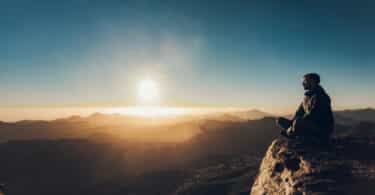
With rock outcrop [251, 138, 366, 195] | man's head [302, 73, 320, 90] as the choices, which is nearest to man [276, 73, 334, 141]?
man's head [302, 73, 320, 90]

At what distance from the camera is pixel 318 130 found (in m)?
21.9

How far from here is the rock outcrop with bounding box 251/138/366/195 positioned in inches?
619

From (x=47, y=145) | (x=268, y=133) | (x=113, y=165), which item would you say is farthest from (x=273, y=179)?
(x=268, y=133)

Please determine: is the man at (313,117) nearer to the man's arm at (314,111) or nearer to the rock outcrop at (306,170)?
the man's arm at (314,111)

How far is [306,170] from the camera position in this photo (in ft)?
58.0

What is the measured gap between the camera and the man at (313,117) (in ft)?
71.9

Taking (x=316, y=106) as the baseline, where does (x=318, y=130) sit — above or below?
below

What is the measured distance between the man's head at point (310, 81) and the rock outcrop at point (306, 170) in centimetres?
505

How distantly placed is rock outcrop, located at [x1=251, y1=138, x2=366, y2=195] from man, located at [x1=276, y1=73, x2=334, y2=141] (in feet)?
3.07

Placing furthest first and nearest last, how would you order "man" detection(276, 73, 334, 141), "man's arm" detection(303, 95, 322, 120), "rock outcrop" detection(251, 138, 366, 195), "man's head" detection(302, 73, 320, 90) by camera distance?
"man's head" detection(302, 73, 320, 90), "man's arm" detection(303, 95, 322, 120), "man" detection(276, 73, 334, 141), "rock outcrop" detection(251, 138, 366, 195)

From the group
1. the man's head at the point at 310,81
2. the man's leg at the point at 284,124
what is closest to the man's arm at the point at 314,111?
the man's head at the point at 310,81

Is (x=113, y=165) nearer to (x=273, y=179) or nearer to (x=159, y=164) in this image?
(x=159, y=164)

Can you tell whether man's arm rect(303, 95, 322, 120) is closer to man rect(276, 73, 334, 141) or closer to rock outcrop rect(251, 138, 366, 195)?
man rect(276, 73, 334, 141)

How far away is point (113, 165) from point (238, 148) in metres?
58.5
